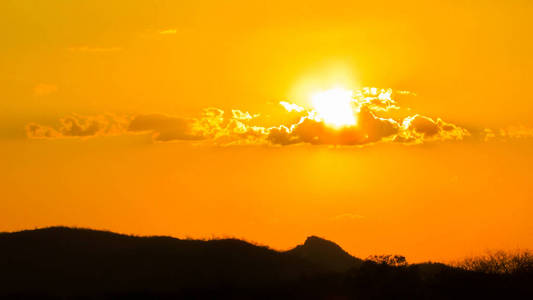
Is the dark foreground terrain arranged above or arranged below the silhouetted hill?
below

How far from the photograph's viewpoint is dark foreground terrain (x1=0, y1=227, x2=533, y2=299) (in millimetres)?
101625

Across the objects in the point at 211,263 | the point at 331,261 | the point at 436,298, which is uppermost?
the point at 331,261

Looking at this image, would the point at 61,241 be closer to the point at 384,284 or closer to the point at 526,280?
the point at 384,284

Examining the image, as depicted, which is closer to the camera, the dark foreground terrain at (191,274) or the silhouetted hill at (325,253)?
the dark foreground terrain at (191,274)

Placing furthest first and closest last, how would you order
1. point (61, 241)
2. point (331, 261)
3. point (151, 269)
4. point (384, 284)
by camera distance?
point (331, 261), point (61, 241), point (151, 269), point (384, 284)

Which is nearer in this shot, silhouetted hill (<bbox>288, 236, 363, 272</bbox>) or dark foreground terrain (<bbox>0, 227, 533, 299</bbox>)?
dark foreground terrain (<bbox>0, 227, 533, 299</bbox>)

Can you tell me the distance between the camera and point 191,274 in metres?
107

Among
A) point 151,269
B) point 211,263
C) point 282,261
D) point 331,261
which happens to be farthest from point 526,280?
point 331,261

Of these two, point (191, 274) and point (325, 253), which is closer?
point (191, 274)

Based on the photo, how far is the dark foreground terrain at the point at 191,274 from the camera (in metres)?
102

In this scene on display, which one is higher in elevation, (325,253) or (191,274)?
(325,253)

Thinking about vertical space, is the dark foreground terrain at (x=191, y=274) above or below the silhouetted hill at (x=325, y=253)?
below

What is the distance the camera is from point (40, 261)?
11050cm

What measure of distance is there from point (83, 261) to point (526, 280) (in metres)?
52.9
